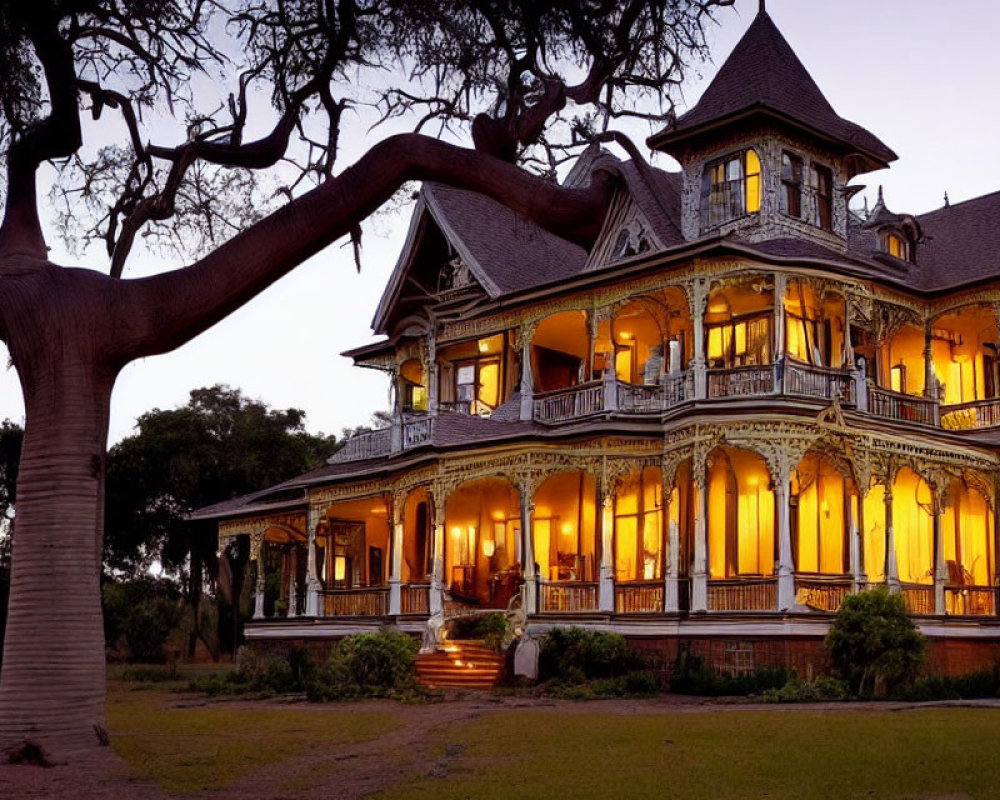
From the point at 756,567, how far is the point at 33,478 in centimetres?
1973

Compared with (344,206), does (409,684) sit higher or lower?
lower

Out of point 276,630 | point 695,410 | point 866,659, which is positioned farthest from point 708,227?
point 276,630

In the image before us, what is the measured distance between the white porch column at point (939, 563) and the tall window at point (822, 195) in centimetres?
709

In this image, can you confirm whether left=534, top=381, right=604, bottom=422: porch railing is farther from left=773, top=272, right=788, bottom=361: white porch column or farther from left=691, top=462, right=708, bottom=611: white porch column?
left=773, top=272, right=788, bottom=361: white porch column

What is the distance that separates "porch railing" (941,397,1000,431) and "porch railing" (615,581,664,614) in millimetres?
9125

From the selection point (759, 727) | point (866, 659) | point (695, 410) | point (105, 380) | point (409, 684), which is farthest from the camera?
point (695, 410)

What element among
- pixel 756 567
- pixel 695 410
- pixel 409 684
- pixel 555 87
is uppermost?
pixel 555 87

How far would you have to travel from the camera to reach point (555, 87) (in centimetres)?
1667

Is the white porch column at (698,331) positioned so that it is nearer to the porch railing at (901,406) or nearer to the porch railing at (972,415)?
the porch railing at (901,406)

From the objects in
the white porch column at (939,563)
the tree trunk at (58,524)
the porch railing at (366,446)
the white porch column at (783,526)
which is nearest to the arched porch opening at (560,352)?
the porch railing at (366,446)

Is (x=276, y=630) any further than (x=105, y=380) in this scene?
Yes

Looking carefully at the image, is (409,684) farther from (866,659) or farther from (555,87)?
(555,87)

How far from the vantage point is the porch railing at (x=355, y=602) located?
34406mm

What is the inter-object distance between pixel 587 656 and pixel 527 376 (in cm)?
871
